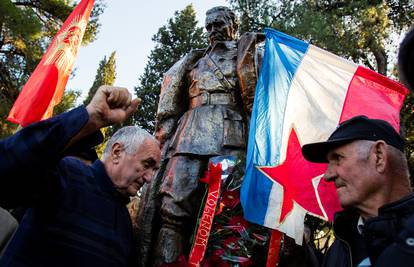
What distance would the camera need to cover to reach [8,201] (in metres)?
1.48

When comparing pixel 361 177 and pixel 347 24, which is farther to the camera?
pixel 347 24

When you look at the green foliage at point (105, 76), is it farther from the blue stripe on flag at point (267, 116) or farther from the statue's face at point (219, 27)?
the blue stripe on flag at point (267, 116)

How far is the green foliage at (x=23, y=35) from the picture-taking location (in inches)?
453

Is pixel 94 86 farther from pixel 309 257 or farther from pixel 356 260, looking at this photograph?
pixel 356 260

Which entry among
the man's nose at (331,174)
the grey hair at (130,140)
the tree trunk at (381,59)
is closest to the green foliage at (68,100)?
the tree trunk at (381,59)

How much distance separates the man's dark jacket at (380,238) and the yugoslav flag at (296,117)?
1030 millimetres

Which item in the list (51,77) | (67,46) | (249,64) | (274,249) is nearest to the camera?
(274,249)

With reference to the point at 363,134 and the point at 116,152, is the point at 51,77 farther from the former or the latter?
the point at 363,134

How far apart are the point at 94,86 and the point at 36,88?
13966mm

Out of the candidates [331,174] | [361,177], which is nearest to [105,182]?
[331,174]

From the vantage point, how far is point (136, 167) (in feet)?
7.47

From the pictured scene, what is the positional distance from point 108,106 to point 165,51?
15996 mm

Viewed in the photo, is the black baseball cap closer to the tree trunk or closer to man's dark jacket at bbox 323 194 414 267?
man's dark jacket at bbox 323 194 414 267

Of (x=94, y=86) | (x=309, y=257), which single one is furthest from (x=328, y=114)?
(x=94, y=86)
